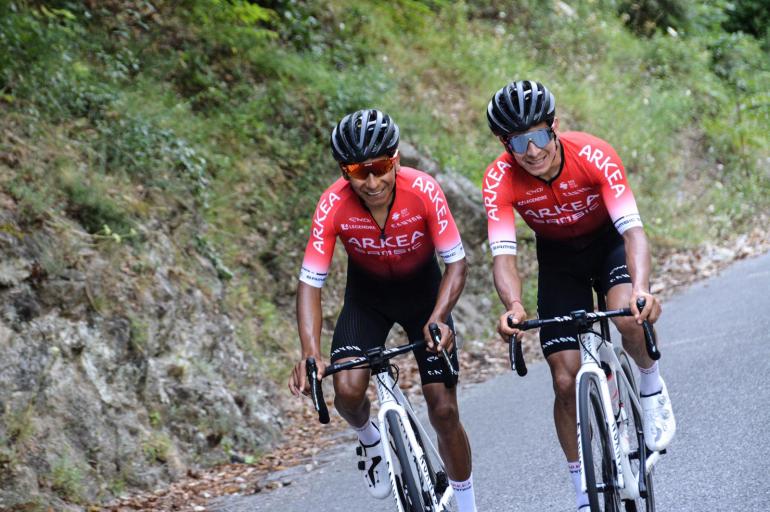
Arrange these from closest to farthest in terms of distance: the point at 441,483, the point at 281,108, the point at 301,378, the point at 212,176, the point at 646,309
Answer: the point at 646,309 < the point at 301,378 < the point at 441,483 < the point at 212,176 < the point at 281,108

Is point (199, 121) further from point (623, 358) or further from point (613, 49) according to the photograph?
point (613, 49)

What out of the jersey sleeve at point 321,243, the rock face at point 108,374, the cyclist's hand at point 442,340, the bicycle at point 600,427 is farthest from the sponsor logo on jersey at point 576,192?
the rock face at point 108,374

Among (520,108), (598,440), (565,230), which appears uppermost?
(520,108)

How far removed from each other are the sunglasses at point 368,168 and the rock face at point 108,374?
3.57 metres

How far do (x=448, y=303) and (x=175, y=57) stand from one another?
9.53 metres

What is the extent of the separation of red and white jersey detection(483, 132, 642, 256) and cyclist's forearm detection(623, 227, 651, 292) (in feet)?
0.30

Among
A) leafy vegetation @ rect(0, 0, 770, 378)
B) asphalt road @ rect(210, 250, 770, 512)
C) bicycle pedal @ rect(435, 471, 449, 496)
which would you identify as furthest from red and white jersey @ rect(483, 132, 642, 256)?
leafy vegetation @ rect(0, 0, 770, 378)

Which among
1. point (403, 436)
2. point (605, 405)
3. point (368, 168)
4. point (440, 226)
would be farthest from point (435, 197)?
point (605, 405)

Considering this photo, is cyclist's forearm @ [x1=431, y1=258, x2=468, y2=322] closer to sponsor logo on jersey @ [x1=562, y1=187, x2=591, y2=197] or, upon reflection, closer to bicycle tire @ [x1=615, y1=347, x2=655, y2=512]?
sponsor logo on jersey @ [x1=562, y1=187, x2=591, y2=197]

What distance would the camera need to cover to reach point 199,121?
1283 centimetres

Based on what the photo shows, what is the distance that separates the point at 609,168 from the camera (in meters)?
5.26

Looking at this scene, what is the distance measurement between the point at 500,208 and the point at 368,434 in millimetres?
1543

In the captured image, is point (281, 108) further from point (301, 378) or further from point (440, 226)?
point (301, 378)

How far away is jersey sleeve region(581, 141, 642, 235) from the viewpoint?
17.0 feet
